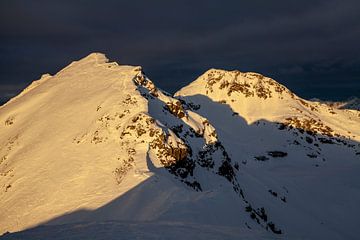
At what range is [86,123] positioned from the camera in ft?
148

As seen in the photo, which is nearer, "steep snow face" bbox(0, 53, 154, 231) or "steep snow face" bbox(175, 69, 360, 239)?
"steep snow face" bbox(0, 53, 154, 231)

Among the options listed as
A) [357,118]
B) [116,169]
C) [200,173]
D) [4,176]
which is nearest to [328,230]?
[200,173]

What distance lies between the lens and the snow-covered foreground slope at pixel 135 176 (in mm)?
26984

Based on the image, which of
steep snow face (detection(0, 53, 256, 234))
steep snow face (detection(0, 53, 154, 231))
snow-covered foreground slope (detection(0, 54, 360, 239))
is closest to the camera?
snow-covered foreground slope (detection(0, 54, 360, 239))

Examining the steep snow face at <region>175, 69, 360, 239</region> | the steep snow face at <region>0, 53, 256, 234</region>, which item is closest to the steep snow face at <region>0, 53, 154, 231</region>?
the steep snow face at <region>0, 53, 256, 234</region>

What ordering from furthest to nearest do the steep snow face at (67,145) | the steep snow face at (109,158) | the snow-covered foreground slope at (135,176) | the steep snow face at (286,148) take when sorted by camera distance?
the steep snow face at (286,148) < the steep snow face at (67,145) < the steep snow face at (109,158) < the snow-covered foreground slope at (135,176)

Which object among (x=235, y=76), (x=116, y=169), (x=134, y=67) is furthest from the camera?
(x=235, y=76)

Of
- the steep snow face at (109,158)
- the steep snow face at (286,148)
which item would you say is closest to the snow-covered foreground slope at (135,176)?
the steep snow face at (109,158)

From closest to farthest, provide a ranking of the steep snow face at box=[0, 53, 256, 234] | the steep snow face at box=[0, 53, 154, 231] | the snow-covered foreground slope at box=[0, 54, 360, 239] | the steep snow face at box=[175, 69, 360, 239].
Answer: the snow-covered foreground slope at box=[0, 54, 360, 239] → the steep snow face at box=[0, 53, 256, 234] → the steep snow face at box=[0, 53, 154, 231] → the steep snow face at box=[175, 69, 360, 239]

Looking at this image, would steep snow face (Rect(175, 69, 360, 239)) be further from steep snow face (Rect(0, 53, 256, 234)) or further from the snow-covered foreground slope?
steep snow face (Rect(0, 53, 256, 234))

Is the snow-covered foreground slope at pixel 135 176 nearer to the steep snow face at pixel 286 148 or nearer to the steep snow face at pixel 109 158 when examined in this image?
the steep snow face at pixel 109 158

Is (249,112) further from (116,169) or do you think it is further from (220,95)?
(116,169)

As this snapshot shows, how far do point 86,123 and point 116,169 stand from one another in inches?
445

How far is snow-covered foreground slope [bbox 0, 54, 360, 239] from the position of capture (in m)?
27.0
